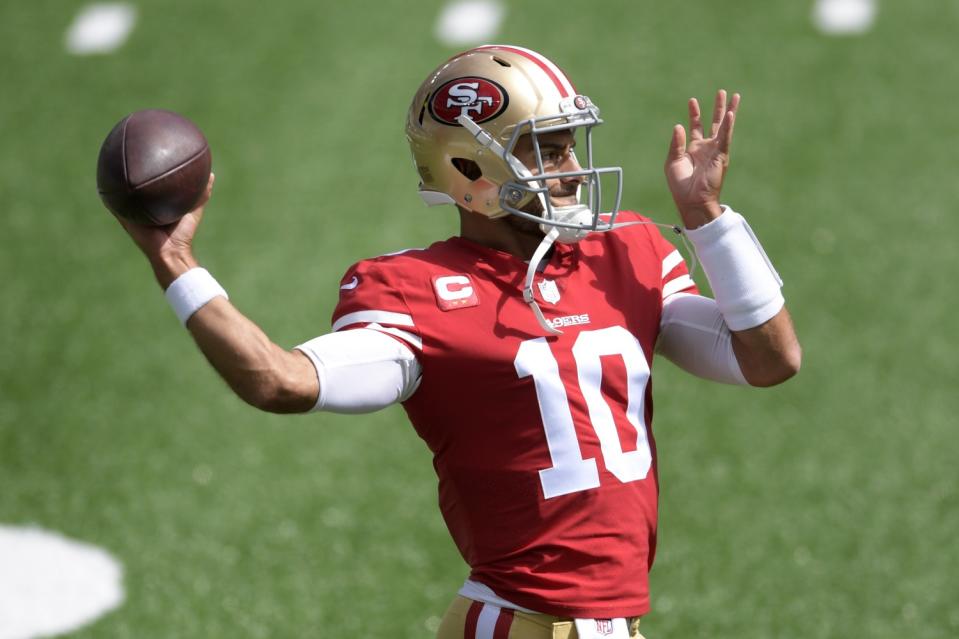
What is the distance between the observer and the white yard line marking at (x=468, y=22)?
6852mm

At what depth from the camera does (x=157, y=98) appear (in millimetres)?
6781

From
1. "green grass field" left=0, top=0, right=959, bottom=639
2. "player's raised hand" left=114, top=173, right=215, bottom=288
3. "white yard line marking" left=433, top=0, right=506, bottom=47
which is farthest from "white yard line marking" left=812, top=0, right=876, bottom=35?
"player's raised hand" left=114, top=173, right=215, bottom=288

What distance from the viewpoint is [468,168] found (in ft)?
8.71

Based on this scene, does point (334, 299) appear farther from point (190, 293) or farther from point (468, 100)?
point (190, 293)

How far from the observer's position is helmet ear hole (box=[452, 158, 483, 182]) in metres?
2.64

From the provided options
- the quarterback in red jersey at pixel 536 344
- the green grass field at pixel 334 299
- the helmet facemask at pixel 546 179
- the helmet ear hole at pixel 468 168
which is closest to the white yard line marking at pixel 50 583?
the green grass field at pixel 334 299

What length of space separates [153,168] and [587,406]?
0.94m

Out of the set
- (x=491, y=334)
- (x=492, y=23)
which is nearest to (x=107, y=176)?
(x=491, y=334)

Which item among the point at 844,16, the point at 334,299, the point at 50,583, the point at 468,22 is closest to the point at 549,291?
the point at 50,583

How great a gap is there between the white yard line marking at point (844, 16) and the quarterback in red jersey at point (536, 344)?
179 inches

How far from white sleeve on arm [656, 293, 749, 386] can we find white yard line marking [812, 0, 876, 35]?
4599mm

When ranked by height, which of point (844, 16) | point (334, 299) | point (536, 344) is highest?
point (844, 16)

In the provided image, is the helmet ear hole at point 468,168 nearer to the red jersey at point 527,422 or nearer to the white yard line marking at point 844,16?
the red jersey at point 527,422

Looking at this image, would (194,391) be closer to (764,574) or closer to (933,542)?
(764,574)
